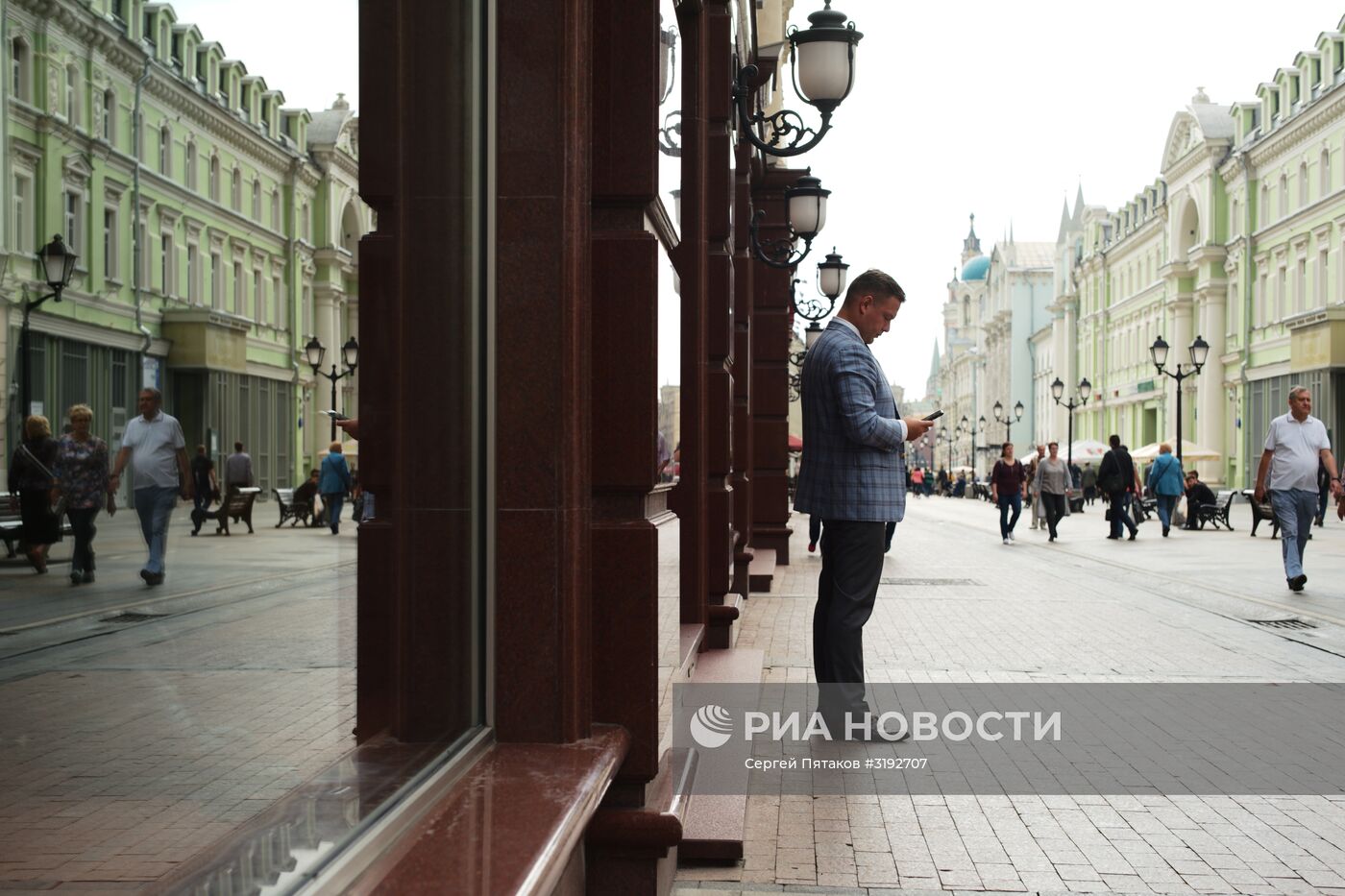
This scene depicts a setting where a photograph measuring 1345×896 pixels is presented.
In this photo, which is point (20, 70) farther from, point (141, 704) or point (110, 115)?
point (141, 704)

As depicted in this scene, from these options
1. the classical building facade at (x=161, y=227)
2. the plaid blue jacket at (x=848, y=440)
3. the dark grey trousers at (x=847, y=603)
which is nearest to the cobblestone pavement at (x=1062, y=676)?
the dark grey trousers at (x=847, y=603)

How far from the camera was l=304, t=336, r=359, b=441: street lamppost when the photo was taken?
2.44 m

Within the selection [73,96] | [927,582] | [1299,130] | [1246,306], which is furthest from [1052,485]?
[1246,306]

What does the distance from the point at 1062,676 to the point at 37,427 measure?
23.6ft

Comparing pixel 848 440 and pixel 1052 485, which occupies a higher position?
pixel 848 440

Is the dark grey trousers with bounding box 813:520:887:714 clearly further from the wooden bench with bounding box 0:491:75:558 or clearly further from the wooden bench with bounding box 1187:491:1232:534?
the wooden bench with bounding box 1187:491:1232:534

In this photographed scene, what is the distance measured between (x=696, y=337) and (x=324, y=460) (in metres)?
3.98

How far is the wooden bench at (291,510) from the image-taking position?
6.82ft

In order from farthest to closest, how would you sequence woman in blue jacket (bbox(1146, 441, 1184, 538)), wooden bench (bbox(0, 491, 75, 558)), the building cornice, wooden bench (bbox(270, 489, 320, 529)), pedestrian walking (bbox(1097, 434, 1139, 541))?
the building cornice
woman in blue jacket (bbox(1146, 441, 1184, 538))
pedestrian walking (bbox(1097, 434, 1139, 541))
wooden bench (bbox(270, 489, 320, 529))
wooden bench (bbox(0, 491, 75, 558))

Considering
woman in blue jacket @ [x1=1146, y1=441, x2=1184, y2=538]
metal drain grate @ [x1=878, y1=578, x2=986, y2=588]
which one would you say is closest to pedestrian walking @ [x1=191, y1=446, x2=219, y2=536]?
metal drain grate @ [x1=878, y1=578, x2=986, y2=588]

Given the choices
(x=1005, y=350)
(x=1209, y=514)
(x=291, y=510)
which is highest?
(x=1005, y=350)

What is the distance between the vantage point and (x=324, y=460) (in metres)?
2.58

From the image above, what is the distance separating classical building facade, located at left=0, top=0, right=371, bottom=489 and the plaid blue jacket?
Answer: 379 centimetres

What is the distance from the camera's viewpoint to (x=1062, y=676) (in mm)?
7996
